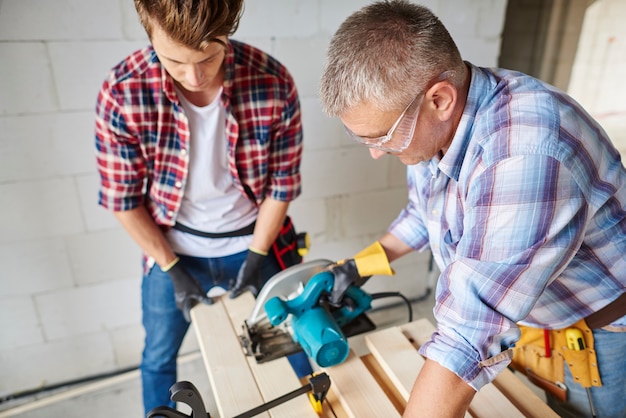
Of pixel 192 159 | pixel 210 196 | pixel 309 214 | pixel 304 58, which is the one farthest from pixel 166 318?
pixel 304 58

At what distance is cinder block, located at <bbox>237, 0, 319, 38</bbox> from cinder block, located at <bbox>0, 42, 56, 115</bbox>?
743 mm

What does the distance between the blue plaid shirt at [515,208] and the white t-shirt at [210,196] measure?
78 centimetres

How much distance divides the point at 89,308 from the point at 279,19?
61.6 inches

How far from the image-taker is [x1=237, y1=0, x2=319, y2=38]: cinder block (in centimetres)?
188

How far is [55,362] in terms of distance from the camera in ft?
7.34

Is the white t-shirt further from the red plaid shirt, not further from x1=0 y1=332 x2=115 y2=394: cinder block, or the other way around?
x1=0 y1=332 x2=115 y2=394: cinder block

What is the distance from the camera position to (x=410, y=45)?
2.79 ft

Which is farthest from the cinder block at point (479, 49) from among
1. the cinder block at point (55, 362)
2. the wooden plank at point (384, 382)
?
the cinder block at point (55, 362)

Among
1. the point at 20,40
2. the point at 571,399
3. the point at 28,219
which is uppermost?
the point at 20,40

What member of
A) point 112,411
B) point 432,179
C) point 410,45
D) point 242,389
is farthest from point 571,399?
point 112,411

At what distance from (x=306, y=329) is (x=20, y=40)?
1429 mm

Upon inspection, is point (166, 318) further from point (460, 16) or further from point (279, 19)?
point (460, 16)

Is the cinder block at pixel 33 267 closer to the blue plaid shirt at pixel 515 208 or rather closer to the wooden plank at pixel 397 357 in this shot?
the wooden plank at pixel 397 357

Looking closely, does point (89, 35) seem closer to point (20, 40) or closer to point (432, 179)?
point (20, 40)
